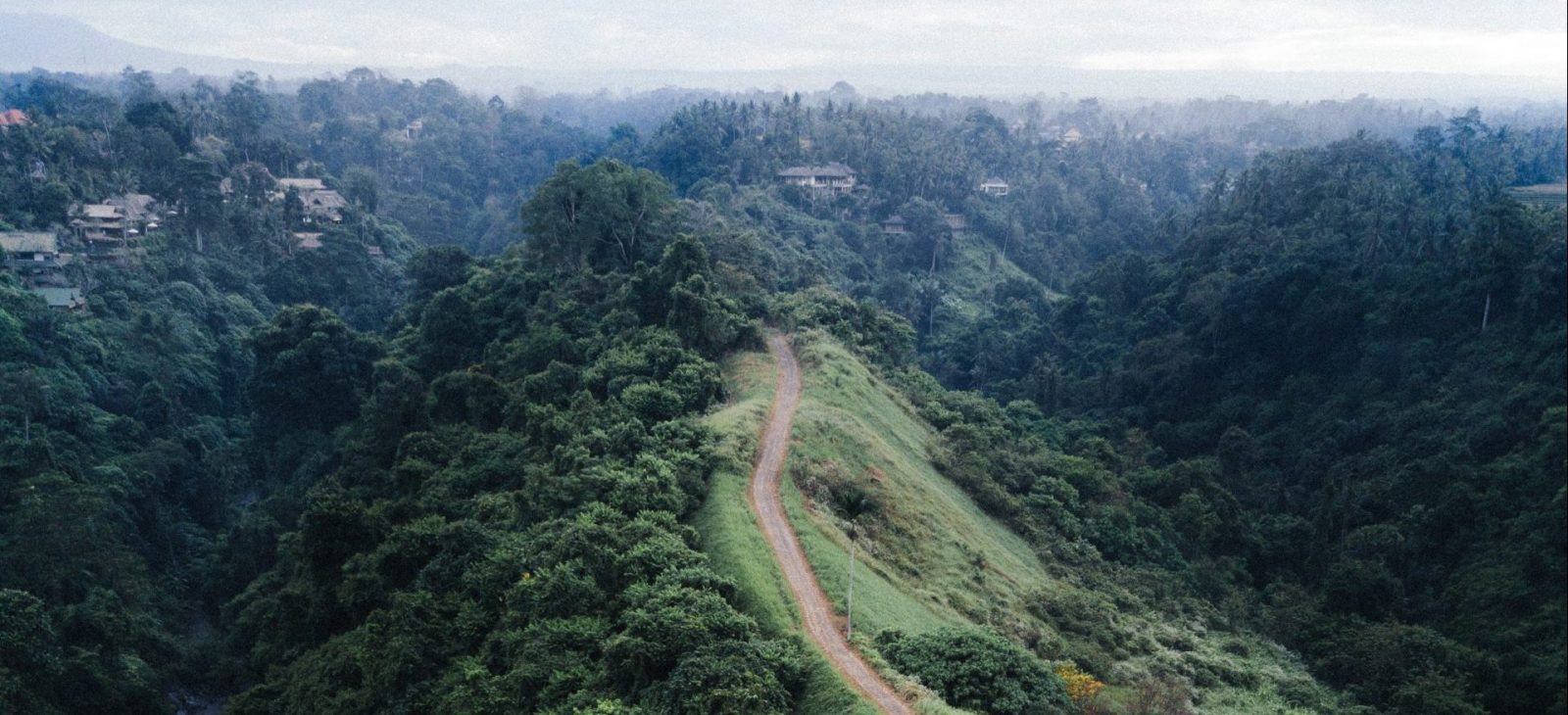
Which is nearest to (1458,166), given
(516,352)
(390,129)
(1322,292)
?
(1322,292)

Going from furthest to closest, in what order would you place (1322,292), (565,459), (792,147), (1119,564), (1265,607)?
(792,147) < (1322,292) < (1119,564) < (1265,607) < (565,459)

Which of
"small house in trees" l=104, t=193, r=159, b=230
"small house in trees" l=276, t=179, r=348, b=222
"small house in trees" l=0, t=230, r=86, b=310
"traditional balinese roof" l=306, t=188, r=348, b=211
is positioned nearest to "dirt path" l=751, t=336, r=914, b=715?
"small house in trees" l=0, t=230, r=86, b=310

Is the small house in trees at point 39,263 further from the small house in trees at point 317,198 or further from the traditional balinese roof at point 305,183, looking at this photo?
the traditional balinese roof at point 305,183

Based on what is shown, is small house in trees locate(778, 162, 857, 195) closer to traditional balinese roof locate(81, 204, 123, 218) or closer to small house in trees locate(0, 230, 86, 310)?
traditional balinese roof locate(81, 204, 123, 218)

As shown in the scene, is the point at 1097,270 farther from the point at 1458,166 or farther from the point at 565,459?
the point at 565,459

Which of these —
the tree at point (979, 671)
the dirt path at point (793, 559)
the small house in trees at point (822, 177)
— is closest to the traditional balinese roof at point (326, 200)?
the small house in trees at point (822, 177)

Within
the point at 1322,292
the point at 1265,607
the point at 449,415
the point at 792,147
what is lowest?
the point at 1265,607
